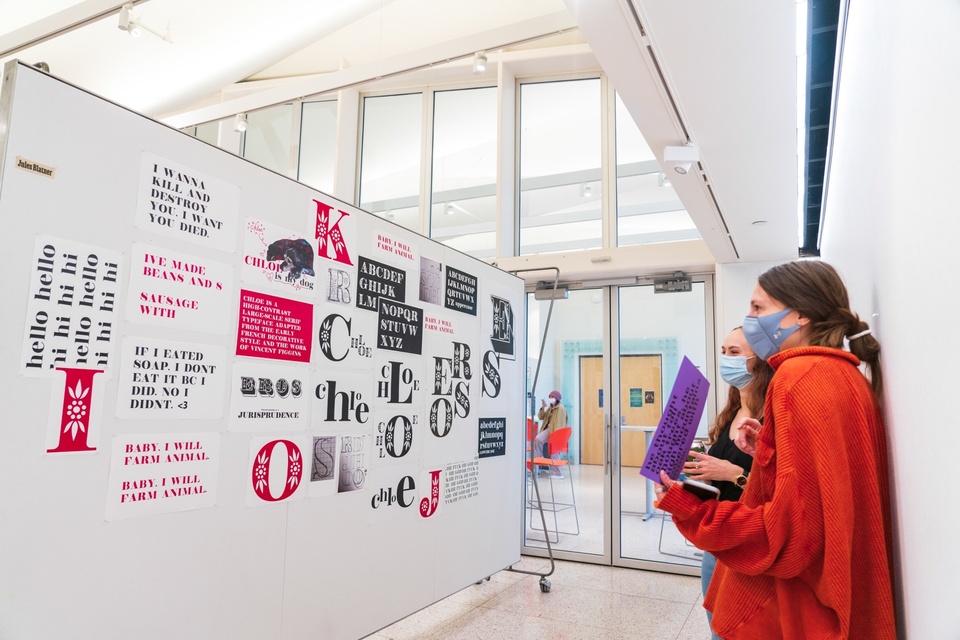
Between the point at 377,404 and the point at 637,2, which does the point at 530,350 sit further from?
the point at 637,2

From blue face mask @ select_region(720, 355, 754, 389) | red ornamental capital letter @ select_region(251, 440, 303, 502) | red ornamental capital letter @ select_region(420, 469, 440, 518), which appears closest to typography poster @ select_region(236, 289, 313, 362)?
red ornamental capital letter @ select_region(251, 440, 303, 502)

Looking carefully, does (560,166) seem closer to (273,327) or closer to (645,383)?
(645,383)

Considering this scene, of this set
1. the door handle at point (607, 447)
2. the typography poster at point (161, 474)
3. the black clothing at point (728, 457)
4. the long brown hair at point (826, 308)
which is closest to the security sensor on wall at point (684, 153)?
the black clothing at point (728, 457)

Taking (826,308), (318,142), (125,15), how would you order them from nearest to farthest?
(826,308) → (125,15) → (318,142)

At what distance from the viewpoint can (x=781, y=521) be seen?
3.38 feet

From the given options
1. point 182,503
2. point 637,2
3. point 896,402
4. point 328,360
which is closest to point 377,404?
point 328,360

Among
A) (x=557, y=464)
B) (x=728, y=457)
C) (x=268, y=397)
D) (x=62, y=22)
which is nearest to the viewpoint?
(x=728, y=457)

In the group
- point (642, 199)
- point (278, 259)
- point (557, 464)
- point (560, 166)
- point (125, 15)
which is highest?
point (125, 15)

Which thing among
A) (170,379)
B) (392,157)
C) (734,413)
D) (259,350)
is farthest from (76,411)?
(392,157)

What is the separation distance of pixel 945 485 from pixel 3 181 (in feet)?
6.99

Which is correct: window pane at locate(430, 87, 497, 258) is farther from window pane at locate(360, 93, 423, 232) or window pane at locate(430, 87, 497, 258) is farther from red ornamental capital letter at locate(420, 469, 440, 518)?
red ornamental capital letter at locate(420, 469, 440, 518)

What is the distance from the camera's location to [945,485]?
72 cm

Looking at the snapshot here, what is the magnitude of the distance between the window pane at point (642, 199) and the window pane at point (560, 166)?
0.65 ft

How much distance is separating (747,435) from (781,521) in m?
0.80
